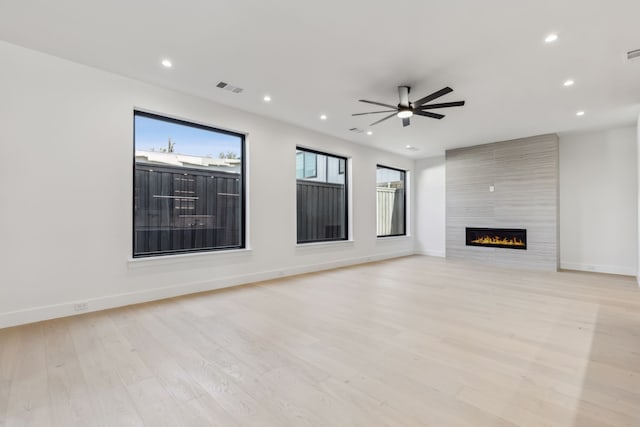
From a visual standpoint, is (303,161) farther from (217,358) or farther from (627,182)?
(627,182)

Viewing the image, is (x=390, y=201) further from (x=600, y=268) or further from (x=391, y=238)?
(x=600, y=268)

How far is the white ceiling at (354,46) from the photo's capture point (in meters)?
2.58

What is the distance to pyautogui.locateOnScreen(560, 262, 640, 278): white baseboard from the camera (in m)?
5.83

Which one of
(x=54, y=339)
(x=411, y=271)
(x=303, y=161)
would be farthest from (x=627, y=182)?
(x=54, y=339)

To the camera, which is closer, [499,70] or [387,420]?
[387,420]

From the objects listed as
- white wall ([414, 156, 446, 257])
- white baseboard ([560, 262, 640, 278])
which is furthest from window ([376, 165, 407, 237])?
white baseboard ([560, 262, 640, 278])

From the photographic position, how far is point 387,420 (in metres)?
1.68

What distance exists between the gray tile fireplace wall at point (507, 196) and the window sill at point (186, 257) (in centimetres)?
547

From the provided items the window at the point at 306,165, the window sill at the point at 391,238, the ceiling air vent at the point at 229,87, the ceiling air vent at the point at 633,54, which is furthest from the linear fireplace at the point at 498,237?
the ceiling air vent at the point at 229,87

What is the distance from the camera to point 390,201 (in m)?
8.53

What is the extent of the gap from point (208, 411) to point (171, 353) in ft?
3.10

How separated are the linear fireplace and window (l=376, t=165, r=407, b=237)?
1895 millimetres

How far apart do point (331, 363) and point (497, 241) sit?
623 cm

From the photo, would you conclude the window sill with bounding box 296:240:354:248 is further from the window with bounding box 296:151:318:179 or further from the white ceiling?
the white ceiling
